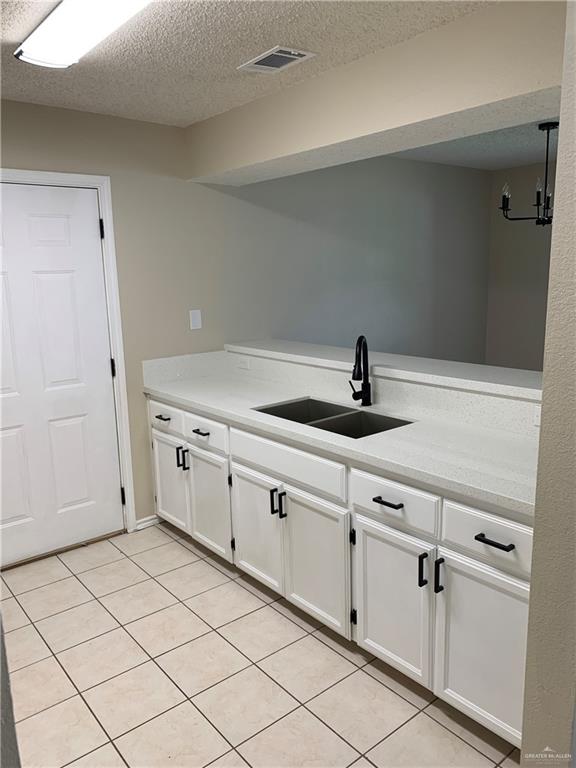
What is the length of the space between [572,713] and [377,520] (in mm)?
1408

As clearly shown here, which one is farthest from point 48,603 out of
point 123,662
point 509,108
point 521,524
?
point 509,108

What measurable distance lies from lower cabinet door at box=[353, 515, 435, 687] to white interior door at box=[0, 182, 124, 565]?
1.86 meters

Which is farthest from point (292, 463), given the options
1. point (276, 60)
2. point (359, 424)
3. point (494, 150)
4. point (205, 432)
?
point (494, 150)

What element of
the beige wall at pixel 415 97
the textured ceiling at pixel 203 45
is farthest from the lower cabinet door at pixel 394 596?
the textured ceiling at pixel 203 45

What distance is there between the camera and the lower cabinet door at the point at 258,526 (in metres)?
2.70

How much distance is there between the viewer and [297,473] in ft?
8.25

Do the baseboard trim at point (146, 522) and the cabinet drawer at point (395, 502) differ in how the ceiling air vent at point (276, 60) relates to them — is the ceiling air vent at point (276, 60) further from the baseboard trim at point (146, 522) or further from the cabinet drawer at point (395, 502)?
the baseboard trim at point (146, 522)

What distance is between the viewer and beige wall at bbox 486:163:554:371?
5.50m

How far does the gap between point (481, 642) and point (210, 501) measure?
1626 millimetres

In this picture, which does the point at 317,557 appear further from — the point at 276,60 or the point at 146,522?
the point at 276,60

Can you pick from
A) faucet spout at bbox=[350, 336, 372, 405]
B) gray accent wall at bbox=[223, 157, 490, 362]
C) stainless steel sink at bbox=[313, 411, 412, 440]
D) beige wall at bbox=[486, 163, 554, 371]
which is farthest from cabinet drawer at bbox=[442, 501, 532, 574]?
beige wall at bbox=[486, 163, 554, 371]

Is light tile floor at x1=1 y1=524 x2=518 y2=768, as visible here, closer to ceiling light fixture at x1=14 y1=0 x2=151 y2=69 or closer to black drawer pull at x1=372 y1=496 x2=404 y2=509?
black drawer pull at x1=372 y1=496 x2=404 y2=509

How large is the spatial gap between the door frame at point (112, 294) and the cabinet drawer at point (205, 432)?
1.76 ft

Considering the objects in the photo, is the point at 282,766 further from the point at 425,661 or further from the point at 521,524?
the point at 521,524
